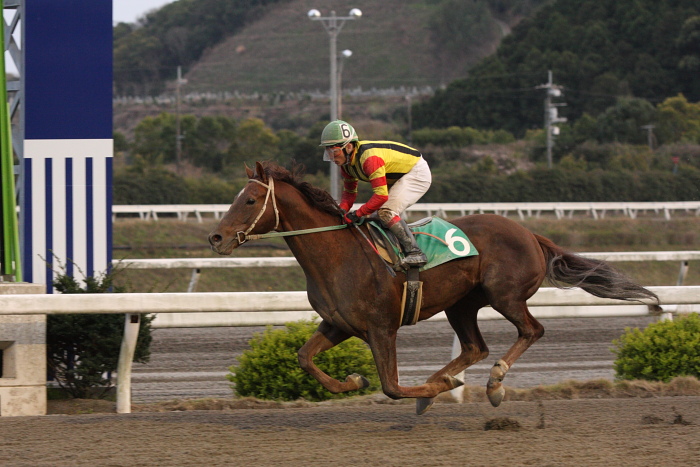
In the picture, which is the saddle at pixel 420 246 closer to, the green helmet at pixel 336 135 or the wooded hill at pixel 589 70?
the green helmet at pixel 336 135

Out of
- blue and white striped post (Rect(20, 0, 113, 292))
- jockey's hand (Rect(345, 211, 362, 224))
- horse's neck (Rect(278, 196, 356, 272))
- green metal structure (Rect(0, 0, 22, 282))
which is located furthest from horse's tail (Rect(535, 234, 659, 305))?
green metal structure (Rect(0, 0, 22, 282))

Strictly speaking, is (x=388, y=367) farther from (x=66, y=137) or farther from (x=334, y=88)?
(x=334, y=88)

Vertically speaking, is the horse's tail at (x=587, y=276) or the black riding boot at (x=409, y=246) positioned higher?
the black riding boot at (x=409, y=246)

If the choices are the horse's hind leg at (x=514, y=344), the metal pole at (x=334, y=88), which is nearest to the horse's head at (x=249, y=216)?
the horse's hind leg at (x=514, y=344)

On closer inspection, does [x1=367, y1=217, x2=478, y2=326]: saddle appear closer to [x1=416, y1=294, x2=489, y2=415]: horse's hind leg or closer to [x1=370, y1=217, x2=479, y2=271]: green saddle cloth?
[x1=370, y1=217, x2=479, y2=271]: green saddle cloth

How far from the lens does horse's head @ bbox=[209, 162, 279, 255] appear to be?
489cm

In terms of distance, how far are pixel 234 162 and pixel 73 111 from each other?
3488 cm

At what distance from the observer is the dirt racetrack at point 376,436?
4.36m

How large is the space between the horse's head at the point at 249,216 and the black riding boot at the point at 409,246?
698 mm

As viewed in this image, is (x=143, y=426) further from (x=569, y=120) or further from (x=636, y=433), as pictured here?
(x=569, y=120)

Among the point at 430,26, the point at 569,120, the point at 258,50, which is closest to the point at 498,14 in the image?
the point at 430,26

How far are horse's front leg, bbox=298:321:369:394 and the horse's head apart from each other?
0.69 metres

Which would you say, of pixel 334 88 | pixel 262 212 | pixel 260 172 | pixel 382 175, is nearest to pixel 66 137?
pixel 260 172

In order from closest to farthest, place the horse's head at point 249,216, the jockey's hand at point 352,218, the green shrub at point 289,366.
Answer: the horse's head at point 249,216
the jockey's hand at point 352,218
the green shrub at point 289,366
